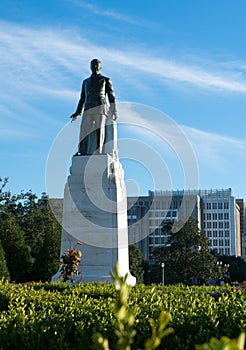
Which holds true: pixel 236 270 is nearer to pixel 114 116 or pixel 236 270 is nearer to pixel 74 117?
pixel 74 117

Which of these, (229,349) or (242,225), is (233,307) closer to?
(229,349)

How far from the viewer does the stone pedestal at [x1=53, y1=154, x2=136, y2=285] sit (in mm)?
14742

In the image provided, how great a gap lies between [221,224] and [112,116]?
11867 cm

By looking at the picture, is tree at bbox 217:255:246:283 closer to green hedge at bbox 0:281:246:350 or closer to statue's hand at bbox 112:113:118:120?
statue's hand at bbox 112:113:118:120

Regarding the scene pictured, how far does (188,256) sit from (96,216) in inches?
1126

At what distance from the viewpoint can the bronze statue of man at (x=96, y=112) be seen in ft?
52.1

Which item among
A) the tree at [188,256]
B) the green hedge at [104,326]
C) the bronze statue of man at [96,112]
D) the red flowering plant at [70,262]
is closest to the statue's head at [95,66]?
the bronze statue of man at [96,112]

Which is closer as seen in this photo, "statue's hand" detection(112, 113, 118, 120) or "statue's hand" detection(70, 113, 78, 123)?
"statue's hand" detection(112, 113, 118, 120)

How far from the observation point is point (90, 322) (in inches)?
205

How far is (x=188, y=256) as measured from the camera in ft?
139

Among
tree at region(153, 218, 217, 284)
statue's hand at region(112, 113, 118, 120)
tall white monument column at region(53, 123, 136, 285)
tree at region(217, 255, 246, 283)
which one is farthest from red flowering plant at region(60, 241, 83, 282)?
tree at region(217, 255, 246, 283)

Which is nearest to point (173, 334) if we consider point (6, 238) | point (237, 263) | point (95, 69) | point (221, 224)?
point (95, 69)

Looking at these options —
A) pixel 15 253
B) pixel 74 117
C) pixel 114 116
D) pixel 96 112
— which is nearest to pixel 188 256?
pixel 15 253

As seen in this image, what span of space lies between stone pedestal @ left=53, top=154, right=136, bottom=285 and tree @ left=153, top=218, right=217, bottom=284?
27613mm
